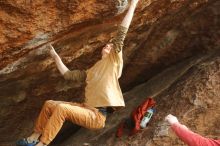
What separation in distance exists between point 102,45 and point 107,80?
2.03m

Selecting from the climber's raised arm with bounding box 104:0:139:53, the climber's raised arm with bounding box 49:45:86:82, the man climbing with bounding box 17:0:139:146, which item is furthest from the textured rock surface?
the man climbing with bounding box 17:0:139:146

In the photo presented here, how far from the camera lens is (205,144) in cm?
646

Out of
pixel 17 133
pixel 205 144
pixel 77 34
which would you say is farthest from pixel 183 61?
pixel 205 144

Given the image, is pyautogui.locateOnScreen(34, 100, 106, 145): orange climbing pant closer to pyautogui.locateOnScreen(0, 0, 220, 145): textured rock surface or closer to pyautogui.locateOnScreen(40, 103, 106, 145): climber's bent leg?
pyautogui.locateOnScreen(40, 103, 106, 145): climber's bent leg

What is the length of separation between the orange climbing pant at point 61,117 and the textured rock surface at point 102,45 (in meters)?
1.32

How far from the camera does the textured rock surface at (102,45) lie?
28.6 ft

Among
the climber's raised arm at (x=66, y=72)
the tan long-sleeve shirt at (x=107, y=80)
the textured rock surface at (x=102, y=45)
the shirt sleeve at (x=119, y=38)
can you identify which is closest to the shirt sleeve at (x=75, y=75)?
the climber's raised arm at (x=66, y=72)

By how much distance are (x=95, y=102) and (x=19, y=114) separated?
3.36 m

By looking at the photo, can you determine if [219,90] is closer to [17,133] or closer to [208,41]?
[208,41]

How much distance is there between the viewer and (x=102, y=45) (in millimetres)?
10430

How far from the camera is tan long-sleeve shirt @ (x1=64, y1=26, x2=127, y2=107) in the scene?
27.8 ft

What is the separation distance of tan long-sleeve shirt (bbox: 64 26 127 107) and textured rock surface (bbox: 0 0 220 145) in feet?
3.18

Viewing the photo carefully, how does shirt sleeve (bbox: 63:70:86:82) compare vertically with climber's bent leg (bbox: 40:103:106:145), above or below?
above

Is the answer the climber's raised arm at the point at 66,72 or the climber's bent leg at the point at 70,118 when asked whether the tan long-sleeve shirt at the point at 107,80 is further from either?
the climber's raised arm at the point at 66,72
